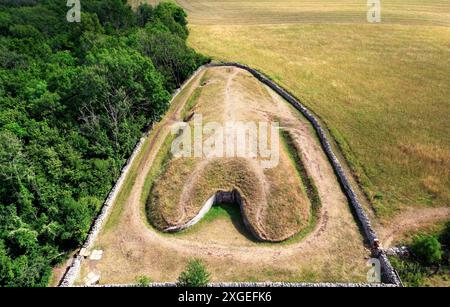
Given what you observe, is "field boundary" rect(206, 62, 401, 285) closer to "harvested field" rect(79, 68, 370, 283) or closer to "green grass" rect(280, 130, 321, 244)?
"harvested field" rect(79, 68, 370, 283)

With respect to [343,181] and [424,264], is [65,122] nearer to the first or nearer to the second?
[343,181]

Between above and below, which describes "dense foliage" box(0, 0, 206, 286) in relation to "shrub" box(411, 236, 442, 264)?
above

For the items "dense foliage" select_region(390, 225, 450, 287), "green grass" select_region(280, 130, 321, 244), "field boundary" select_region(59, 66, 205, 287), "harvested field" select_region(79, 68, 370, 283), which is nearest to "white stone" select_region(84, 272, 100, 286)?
"harvested field" select_region(79, 68, 370, 283)

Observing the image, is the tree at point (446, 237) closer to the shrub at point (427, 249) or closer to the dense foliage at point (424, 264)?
the dense foliage at point (424, 264)

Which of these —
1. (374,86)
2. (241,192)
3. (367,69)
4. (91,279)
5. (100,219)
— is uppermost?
(367,69)

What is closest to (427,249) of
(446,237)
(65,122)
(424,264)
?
(424,264)

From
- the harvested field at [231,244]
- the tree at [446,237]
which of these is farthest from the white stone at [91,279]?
the tree at [446,237]
